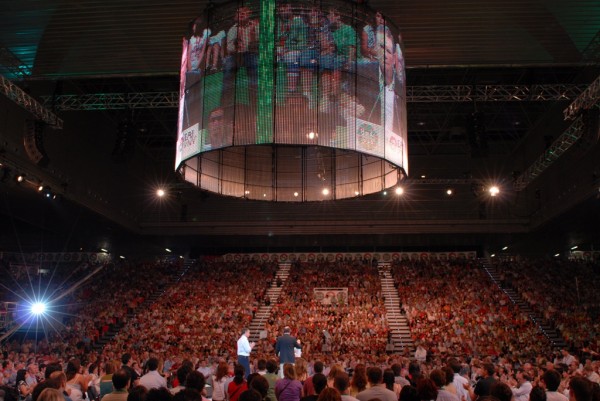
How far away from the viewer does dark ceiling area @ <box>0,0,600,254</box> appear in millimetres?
14867

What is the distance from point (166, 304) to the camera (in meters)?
28.4

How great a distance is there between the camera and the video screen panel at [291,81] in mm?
10195

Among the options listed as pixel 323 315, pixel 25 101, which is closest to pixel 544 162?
pixel 323 315

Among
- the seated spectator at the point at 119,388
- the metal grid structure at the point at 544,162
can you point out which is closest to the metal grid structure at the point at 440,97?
the metal grid structure at the point at 544,162

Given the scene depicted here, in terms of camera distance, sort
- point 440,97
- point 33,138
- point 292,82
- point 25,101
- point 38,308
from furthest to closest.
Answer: point 38,308 → point 33,138 → point 440,97 → point 25,101 → point 292,82

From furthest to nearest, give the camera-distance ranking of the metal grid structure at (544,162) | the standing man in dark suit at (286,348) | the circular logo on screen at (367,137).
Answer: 1. the metal grid structure at (544,162)
2. the standing man in dark suit at (286,348)
3. the circular logo on screen at (367,137)

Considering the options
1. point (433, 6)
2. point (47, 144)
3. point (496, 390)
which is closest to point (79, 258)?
point (47, 144)

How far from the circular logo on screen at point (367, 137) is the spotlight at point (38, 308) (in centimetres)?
2278

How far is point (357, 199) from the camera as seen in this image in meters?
29.9

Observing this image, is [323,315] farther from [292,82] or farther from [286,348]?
[292,82]

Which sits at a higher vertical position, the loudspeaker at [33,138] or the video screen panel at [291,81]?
the loudspeaker at [33,138]

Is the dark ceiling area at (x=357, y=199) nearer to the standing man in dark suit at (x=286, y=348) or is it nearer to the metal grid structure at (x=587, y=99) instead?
the metal grid structure at (x=587, y=99)

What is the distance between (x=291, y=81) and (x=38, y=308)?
23.0 metres

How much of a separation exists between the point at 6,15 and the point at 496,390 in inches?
563
